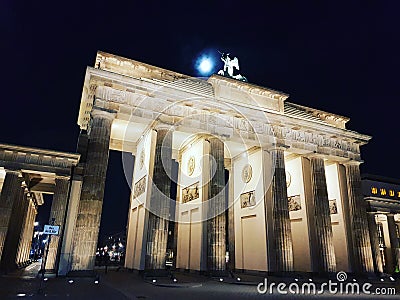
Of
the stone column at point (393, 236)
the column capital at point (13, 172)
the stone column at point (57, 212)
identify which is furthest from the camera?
the stone column at point (393, 236)

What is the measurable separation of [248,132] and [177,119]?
562 cm

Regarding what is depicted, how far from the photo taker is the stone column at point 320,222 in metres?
21.5

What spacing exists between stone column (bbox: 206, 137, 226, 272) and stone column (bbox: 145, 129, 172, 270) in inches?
119

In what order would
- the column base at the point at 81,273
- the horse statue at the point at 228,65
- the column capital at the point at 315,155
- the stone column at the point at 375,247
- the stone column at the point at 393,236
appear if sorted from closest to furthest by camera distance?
the column base at the point at 81,273
the stone column at the point at 375,247
the column capital at the point at 315,155
the horse statue at the point at 228,65
the stone column at the point at 393,236

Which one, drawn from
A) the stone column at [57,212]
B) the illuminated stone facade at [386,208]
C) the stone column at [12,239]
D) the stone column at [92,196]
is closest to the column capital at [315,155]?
the illuminated stone facade at [386,208]

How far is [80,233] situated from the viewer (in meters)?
15.8

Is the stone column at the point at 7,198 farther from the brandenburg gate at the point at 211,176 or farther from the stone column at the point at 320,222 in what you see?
the stone column at the point at 320,222

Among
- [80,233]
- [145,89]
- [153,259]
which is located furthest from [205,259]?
[145,89]

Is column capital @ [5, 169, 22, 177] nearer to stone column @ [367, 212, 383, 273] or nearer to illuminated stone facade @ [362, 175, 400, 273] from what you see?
stone column @ [367, 212, 383, 273]

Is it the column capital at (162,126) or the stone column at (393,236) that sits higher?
the column capital at (162,126)

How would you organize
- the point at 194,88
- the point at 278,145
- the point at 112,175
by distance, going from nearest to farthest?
the point at 194,88 → the point at 278,145 → the point at 112,175

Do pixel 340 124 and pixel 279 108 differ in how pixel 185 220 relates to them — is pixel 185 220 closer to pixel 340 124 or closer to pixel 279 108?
pixel 279 108

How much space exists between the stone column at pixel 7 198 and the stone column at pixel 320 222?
2028cm

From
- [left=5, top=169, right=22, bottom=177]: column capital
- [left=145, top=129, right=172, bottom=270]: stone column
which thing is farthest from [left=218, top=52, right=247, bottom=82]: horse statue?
[left=5, top=169, right=22, bottom=177]: column capital
